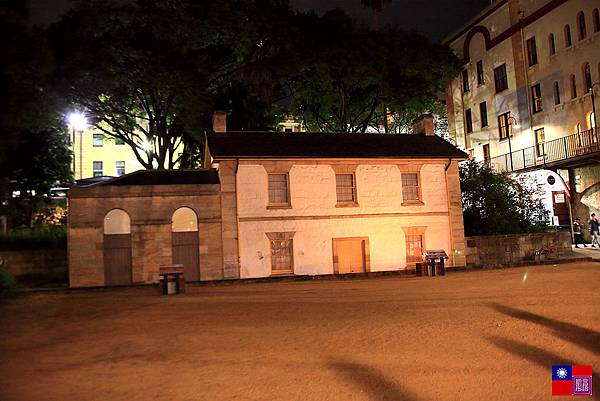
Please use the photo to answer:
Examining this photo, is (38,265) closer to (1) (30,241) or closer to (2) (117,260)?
(1) (30,241)

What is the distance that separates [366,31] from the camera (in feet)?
106

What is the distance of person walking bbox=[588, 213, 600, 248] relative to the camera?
26.9 m

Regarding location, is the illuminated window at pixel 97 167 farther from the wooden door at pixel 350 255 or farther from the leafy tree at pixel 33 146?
the wooden door at pixel 350 255

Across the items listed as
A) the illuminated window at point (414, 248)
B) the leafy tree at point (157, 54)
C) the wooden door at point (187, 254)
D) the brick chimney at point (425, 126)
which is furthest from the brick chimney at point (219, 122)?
the brick chimney at point (425, 126)

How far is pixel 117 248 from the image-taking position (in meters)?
21.1

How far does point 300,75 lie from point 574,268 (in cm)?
1986

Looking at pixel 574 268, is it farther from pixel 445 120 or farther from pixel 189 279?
pixel 445 120

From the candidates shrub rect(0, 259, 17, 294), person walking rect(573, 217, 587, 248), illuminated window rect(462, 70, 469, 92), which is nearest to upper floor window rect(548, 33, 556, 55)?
illuminated window rect(462, 70, 469, 92)

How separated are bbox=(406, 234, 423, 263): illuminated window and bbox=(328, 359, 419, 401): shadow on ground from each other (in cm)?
1699

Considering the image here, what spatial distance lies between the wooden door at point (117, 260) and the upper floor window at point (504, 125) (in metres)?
27.7

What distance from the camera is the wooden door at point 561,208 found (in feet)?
102

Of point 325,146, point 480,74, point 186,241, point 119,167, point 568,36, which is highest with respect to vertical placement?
point 480,74

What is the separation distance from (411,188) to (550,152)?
12.9 m

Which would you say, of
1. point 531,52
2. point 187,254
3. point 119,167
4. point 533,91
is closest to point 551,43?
point 531,52
